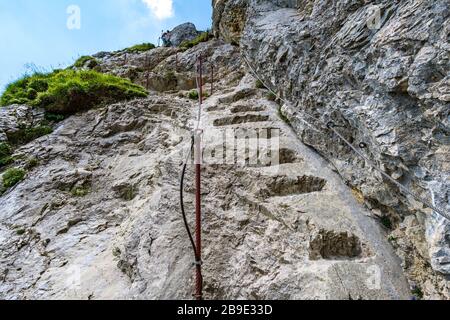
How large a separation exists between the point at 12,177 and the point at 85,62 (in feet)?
40.0

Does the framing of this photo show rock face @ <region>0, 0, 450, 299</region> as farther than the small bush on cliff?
No

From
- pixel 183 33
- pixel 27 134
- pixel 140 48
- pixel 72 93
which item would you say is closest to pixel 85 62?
pixel 140 48

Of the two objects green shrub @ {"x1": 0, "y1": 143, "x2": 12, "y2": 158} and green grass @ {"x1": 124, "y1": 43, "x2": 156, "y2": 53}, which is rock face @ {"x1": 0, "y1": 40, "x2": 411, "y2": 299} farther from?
green grass @ {"x1": 124, "y1": 43, "x2": 156, "y2": 53}

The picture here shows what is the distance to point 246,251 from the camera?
14.1 feet

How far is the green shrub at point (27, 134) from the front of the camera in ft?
26.9

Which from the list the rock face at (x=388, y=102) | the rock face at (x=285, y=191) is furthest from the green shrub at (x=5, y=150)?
the rock face at (x=388, y=102)

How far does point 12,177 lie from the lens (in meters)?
6.68

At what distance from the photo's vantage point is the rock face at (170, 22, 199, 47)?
2200 cm

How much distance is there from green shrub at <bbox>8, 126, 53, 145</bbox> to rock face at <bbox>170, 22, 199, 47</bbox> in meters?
15.2

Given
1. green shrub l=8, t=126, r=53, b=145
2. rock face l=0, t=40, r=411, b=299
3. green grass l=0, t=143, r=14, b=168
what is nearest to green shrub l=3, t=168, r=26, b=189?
rock face l=0, t=40, r=411, b=299

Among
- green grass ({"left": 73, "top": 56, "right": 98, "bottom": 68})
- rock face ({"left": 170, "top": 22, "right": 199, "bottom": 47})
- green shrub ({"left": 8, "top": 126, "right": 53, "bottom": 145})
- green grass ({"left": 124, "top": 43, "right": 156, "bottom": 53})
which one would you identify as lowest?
green shrub ({"left": 8, "top": 126, "right": 53, "bottom": 145})

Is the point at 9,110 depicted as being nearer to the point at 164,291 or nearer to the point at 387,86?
the point at 164,291

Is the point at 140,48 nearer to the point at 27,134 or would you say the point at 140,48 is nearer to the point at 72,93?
the point at 72,93
